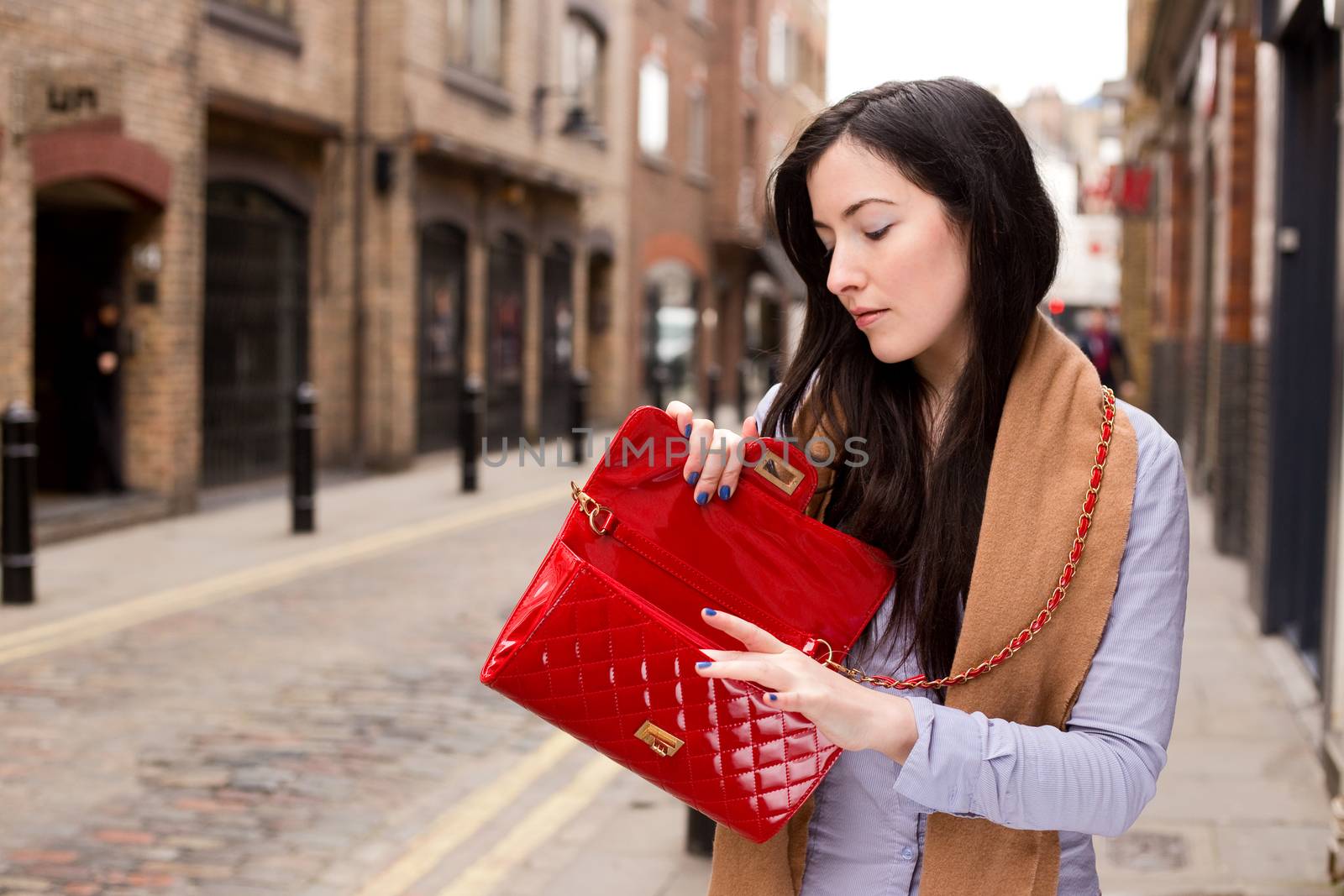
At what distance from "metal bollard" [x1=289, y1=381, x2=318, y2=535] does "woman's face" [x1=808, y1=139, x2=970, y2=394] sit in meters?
9.90

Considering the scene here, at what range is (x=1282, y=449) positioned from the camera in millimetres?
7148

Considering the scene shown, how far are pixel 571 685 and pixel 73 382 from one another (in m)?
12.1

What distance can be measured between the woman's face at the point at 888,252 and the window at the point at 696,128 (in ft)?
90.9

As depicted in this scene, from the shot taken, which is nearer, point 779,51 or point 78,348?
point 78,348

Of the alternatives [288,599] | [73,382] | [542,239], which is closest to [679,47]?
[542,239]

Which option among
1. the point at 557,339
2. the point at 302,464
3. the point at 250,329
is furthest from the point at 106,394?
the point at 557,339

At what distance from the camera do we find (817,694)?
142 centimetres

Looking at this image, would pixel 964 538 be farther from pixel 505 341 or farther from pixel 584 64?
pixel 584 64

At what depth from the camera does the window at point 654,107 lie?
26.0 metres

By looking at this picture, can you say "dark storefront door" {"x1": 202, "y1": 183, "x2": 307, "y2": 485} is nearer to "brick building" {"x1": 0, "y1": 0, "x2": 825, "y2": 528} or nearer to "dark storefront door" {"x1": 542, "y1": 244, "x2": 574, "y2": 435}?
"brick building" {"x1": 0, "y1": 0, "x2": 825, "y2": 528}

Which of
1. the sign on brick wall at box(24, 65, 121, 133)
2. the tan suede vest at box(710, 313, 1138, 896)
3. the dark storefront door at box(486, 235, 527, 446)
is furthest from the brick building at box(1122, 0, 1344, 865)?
the dark storefront door at box(486, 235, 527, 446)

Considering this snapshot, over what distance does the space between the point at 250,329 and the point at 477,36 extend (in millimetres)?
6177

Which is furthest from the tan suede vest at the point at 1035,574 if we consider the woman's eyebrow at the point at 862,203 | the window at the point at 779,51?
the window at the point at 779,51

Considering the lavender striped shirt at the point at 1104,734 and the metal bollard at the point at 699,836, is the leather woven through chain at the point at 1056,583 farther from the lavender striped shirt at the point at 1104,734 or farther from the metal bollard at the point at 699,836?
the metal bollard at the point at 699,836
